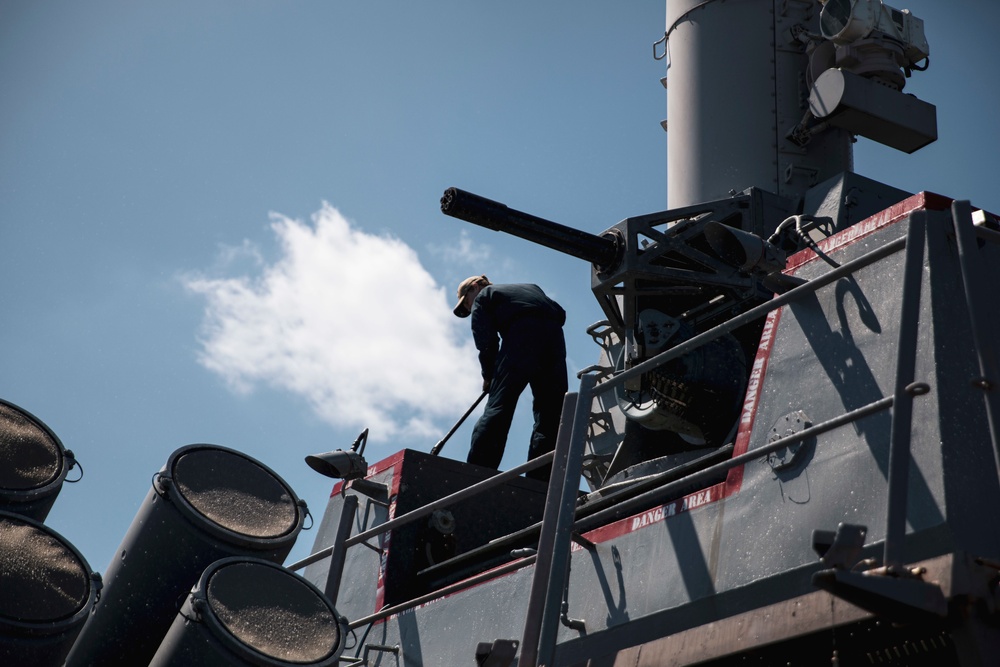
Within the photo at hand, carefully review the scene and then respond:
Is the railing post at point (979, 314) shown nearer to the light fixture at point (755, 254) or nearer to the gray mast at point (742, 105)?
the light fixture at point (755, 254)

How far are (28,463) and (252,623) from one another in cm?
123

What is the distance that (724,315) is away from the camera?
20.6 ft

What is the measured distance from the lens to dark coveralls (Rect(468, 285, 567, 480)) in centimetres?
715

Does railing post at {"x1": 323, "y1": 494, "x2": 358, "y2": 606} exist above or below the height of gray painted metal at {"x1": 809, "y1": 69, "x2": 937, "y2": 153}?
below

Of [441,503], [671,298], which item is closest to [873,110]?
[671,298]

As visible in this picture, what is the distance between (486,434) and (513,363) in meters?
0.47

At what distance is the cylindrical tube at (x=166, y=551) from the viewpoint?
4426mm

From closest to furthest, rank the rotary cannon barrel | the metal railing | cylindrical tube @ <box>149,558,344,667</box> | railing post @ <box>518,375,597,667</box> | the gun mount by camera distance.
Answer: the metal railing, railing post @ <box>518,375,597,667</box>, cylindrical tube @ <box>149,558,344,667</box>, the gun mount, the rotary cannon barrel

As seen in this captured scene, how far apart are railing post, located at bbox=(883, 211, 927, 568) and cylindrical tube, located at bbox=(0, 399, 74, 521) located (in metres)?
3.04

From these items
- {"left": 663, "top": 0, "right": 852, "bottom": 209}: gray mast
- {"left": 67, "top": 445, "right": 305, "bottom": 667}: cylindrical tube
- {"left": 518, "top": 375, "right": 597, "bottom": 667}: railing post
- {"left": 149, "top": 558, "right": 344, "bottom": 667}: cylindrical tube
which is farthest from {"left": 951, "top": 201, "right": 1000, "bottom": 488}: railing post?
{"left": 663, "top": 0, "right": 852, "bottom": 209}: gray mast

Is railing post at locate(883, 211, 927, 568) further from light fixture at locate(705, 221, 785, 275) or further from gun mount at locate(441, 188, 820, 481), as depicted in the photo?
gun mount at locate(441, 188, 820, 481)

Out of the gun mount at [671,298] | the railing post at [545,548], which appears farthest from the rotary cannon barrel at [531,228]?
the railing post at [545,548]

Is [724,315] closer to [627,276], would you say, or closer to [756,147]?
[627,276]

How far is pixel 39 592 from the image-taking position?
404 centimetres
